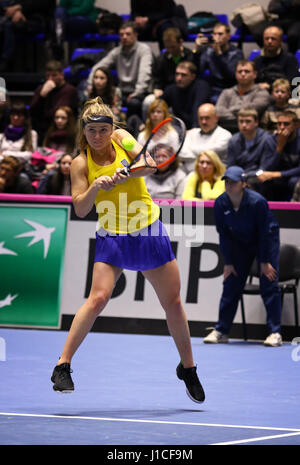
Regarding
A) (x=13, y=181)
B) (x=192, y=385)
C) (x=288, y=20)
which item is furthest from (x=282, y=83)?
(x=192, y=385)

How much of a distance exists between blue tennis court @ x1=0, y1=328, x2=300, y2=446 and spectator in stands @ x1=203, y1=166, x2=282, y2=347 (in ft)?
1.00

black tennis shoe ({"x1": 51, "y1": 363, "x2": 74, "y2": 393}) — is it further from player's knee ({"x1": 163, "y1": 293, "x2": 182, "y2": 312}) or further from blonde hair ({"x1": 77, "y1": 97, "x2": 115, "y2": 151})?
blonde hair ({"x1": 77, "y1": 97, "x2": 115, "y2": 151})

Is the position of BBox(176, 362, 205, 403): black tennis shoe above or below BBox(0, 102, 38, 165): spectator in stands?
below

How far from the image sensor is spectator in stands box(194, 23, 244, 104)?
1360 cm

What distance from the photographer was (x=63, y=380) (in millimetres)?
5867

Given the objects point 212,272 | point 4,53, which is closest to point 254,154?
point 212,272

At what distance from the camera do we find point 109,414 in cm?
573

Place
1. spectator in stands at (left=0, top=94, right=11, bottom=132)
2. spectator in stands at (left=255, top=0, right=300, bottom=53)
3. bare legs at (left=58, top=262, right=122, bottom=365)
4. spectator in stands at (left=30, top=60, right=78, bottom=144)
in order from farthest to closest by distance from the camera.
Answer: spectator in stands at (left=0, top=94, right=11, bottom=132) < spectator in stands at (left=30, top=60, right=78, bottom=144) < spectator in stands at (left=255, top=0, right=300, bottom=53) < bare legs at (left=58, top=262, right=122, bottom=365)

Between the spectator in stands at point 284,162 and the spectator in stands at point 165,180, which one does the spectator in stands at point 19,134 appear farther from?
the spectator in stands at point 284,162

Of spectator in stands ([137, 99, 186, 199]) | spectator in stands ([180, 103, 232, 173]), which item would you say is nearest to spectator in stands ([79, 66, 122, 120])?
spectator in stands ([137, 99, 186, 199])

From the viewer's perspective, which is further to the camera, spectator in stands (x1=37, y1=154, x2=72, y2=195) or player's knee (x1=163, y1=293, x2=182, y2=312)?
spectator in stands (x1=37, y1=154, x2=72, y2=195)

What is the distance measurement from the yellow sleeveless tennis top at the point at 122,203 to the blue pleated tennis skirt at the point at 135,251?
2.3 inches

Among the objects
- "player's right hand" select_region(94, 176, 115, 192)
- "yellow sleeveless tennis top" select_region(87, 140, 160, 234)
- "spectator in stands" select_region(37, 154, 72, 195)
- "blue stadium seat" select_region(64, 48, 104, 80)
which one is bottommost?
"spectator in stands" select_region(37, 154, 72, 195)
